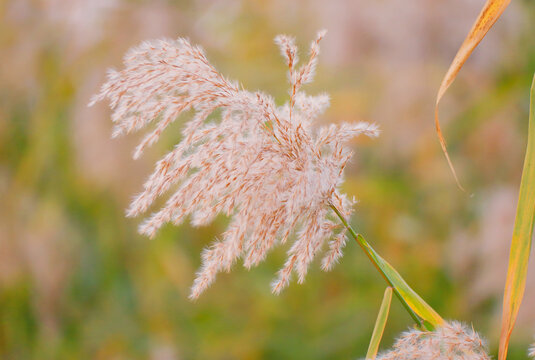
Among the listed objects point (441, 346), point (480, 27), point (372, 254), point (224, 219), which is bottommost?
point (441, 346)

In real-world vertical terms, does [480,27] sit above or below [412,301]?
above

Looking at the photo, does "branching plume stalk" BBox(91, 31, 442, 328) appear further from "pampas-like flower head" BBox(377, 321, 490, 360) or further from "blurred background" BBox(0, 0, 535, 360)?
"blurred background" BBox(0, 0, 535, 360)

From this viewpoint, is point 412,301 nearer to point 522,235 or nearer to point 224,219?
point 522,235

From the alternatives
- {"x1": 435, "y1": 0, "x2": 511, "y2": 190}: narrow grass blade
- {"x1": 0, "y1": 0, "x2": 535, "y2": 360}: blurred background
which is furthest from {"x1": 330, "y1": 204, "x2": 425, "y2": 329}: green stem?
{"x1": 0, "y1": 0, "x2": 535, "y2": 360}: blurred background

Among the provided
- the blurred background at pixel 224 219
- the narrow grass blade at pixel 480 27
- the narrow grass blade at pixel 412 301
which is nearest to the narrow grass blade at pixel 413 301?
the narrow grass blade at pixel 412 301

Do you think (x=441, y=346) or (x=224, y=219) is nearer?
(x=441, y=346)

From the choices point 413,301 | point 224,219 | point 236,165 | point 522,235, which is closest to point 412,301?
point 413,301

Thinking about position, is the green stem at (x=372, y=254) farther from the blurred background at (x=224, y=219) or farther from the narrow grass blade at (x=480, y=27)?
the blurred background at (x=224, y=219)
